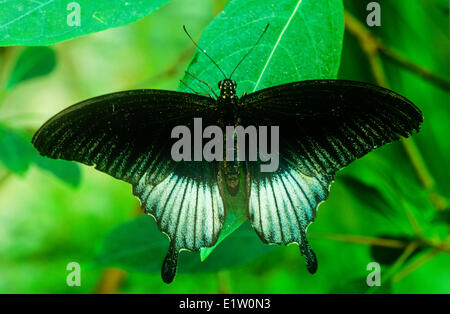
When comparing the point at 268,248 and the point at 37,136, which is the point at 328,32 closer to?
the point at 37,136

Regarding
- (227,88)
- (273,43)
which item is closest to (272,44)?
(273,43)

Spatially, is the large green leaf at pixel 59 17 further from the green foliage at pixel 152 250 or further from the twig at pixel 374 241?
the twig at pixel 374 241

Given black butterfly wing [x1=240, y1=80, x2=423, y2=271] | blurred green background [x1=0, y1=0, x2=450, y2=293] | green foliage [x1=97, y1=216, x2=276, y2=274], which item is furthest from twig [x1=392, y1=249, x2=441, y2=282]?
black butterfly wing [x1=240, y1=80, x2=423, y2=271]

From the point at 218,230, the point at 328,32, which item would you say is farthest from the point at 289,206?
the point at 328,32

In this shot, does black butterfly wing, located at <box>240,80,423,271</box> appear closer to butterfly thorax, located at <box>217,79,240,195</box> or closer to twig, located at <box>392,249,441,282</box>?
butterfly thorax, located at <box>217,79,240,195</box>

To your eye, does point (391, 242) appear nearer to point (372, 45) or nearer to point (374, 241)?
point (374, 241)

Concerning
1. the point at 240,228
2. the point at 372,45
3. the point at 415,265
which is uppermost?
the point at 372,45

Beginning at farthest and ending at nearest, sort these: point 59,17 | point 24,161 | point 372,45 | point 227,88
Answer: point 372,45
point 24,161
point 227,88
point 59,17
